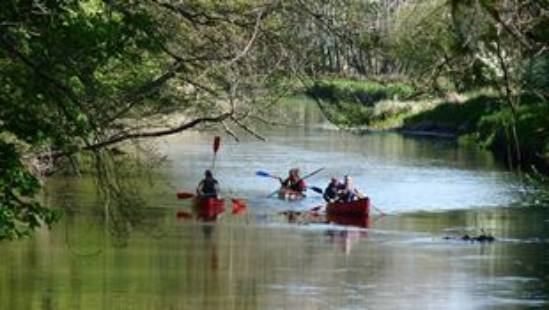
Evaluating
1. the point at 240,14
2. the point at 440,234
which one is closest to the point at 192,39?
the point at 240,14

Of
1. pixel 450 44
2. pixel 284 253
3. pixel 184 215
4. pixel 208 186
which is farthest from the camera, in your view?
pixel 208 186

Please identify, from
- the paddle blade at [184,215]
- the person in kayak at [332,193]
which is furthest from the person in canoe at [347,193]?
the paddle blade at [184,215]

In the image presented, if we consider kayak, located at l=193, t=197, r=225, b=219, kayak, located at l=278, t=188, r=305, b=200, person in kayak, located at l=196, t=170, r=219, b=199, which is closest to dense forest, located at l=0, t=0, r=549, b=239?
kayak, located at l=193, t=197, r=225, b=219

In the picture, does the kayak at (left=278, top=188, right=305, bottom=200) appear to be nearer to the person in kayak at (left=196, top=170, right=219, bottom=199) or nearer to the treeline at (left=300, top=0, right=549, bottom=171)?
the person in kayak at (left=196, top=170, right=219, bottom=199)

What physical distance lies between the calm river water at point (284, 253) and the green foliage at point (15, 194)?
0.82 metres

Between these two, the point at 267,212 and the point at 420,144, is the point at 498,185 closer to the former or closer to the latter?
the point at 267,212

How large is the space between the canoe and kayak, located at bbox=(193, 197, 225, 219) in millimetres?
3109

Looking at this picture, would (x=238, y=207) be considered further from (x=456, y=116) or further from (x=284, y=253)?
(x=456, y=116)

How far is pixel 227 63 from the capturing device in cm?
751

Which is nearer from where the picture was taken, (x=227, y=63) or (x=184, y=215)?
(x=227, y=63)

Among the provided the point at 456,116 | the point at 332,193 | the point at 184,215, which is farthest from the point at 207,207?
the point at 456,116

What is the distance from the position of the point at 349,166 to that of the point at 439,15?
43172 millimetres

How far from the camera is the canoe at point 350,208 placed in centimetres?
3469

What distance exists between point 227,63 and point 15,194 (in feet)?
19.6
